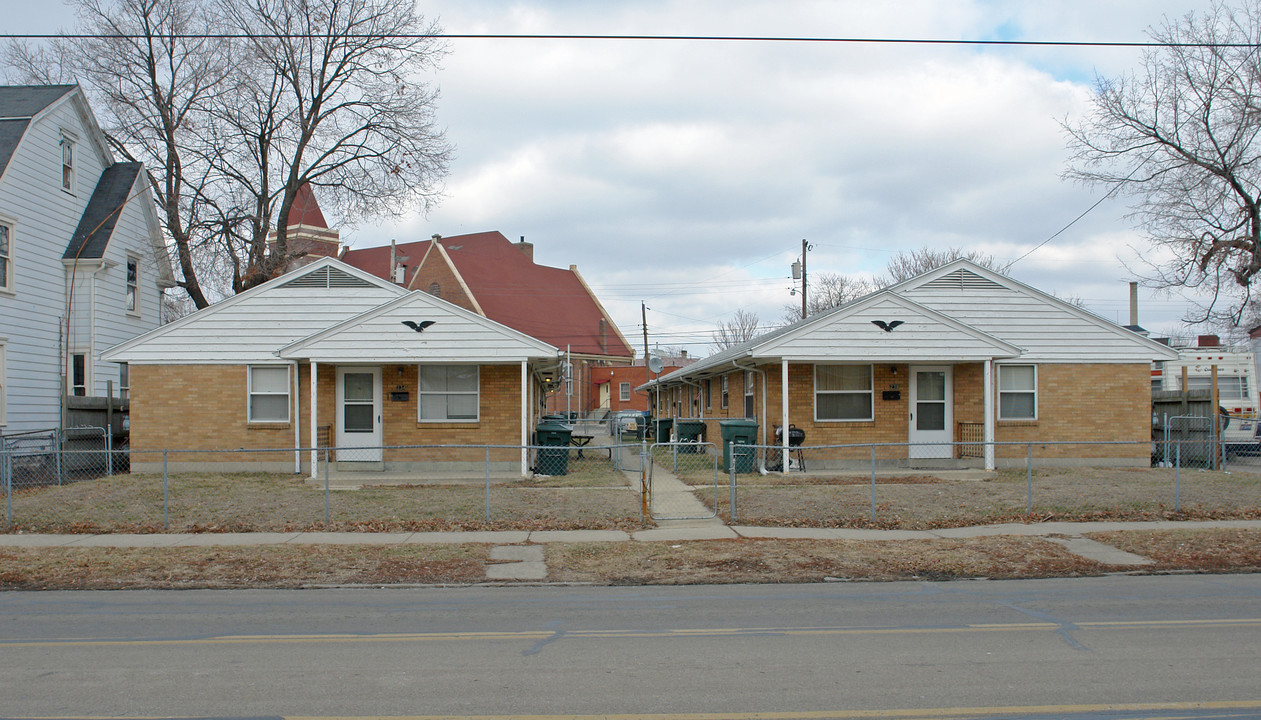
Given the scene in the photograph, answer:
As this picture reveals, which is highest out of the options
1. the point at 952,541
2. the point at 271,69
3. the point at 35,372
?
the point at 271,69

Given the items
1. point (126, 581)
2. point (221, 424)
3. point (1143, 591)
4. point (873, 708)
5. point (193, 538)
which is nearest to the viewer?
point (873, 708)

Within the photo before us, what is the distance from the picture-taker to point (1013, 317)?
21078 millimetres

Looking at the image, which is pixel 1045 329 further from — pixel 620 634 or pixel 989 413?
pixel 620 634

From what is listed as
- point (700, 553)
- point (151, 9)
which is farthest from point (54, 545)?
point (151, 9)

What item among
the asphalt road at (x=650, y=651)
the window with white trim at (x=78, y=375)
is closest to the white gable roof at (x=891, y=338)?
the asphalt road at (x=650, y=651)

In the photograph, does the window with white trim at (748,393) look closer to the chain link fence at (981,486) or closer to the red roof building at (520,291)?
the chain link fence at (981,486)

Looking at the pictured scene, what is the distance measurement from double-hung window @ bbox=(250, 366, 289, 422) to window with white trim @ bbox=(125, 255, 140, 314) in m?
8.85

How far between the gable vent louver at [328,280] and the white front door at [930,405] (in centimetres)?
1298

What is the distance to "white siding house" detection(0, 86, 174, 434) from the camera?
2128cm

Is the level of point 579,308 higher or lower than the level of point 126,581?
higher

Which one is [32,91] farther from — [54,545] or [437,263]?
[437,263]

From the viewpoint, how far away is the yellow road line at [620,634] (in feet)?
23.1

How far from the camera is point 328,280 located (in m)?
20.6

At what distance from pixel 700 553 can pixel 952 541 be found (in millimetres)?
3469
